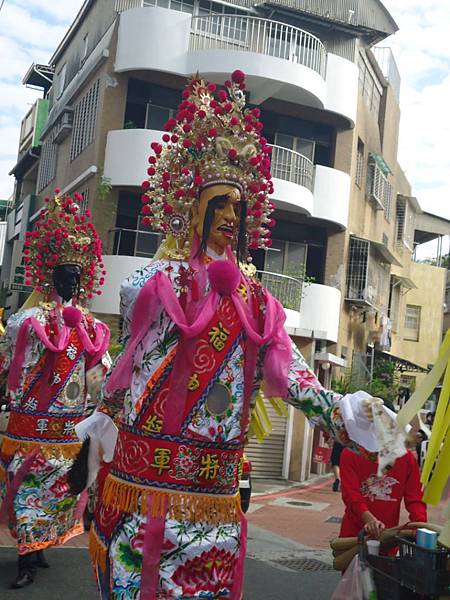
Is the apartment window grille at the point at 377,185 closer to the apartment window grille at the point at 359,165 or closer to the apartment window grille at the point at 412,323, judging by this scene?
the apartment window grille at the point at 359,165

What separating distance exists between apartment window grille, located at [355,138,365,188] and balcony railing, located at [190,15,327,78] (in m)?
2.77

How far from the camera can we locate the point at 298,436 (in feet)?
57.1

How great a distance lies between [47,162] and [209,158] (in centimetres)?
2155

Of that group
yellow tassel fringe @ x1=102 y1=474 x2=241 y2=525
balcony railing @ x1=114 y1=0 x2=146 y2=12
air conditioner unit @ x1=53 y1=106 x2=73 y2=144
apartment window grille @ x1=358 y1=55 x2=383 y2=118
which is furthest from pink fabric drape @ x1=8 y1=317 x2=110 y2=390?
→ apartment window grille @ x1=358 y1=55 x2=383 y2=118

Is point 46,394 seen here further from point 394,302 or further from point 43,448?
point 394,302

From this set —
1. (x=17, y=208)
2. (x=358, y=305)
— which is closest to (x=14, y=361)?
(x=358, y=305)

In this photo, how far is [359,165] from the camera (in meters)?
21.0

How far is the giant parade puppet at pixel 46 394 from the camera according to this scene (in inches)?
244

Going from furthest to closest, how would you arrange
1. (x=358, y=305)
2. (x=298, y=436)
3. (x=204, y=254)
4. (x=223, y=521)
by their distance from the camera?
(x=358, y=305)
(x=298, y=436)
(x=204, y=254)
(x=223, y=521)

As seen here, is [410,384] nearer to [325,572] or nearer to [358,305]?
[358,305]

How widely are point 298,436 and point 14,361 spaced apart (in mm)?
11757

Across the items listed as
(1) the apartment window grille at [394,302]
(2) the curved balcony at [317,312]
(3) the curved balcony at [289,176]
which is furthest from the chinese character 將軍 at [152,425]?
(1) the apartment window grille at [394,302]

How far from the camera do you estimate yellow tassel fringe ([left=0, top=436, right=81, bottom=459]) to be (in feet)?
20.6

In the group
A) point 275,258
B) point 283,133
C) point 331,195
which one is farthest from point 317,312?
point 283,133
